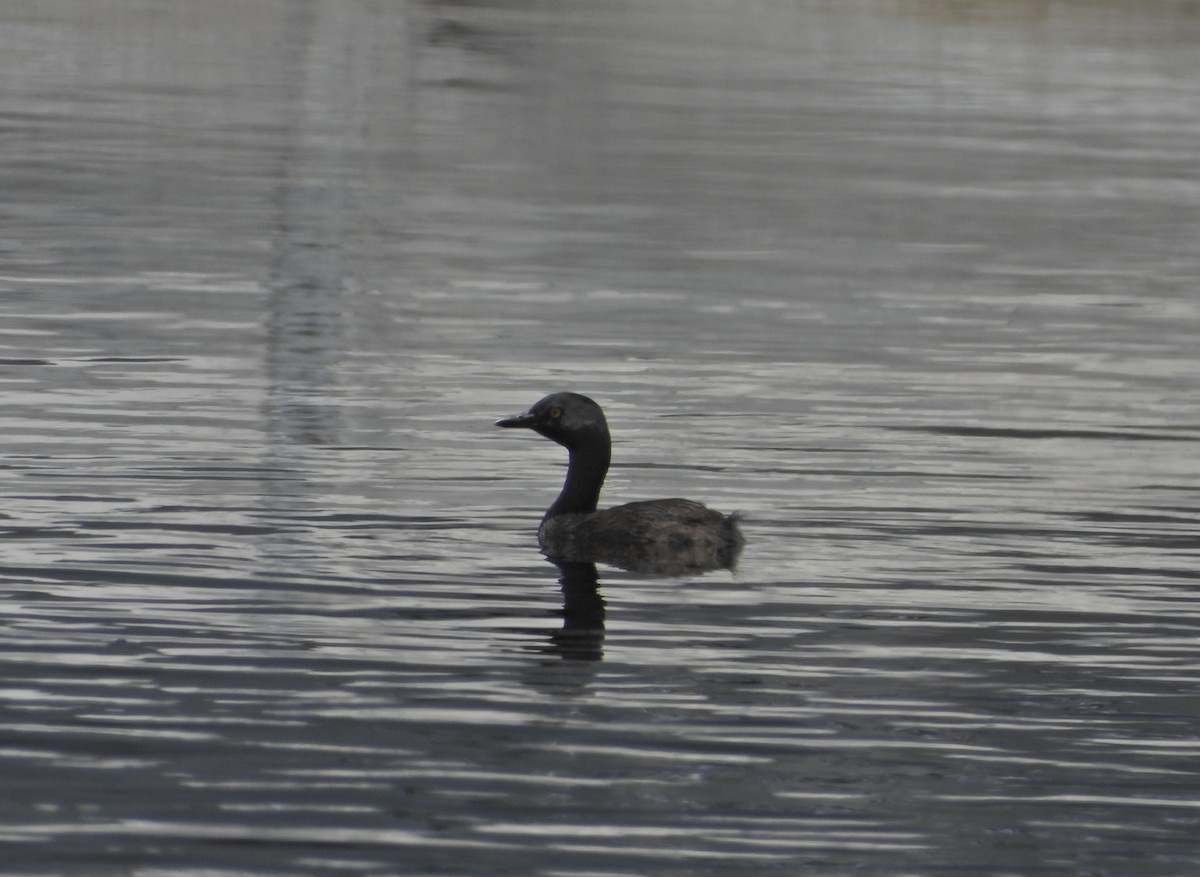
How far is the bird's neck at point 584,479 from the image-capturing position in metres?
13.0

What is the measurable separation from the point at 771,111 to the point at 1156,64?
2168cm

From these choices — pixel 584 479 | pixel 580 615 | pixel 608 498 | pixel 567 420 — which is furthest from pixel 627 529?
pixel 608 498

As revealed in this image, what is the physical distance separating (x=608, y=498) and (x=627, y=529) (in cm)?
152

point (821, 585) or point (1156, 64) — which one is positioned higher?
point (1156, 64)

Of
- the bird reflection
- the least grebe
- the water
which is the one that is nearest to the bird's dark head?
the least grebe

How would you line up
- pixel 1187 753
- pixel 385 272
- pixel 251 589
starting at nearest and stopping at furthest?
pixel 1187 753
pixel 251 589
pixel 385 272

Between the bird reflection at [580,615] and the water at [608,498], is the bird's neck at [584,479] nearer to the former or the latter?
the water at [608,498]

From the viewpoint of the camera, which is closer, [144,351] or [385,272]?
[144,351]

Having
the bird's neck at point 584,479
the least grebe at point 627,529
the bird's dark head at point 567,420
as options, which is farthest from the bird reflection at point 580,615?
the bird's dark head at point 567,420

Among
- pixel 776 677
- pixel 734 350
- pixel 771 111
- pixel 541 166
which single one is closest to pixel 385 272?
pixel 734 350

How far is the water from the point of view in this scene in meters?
8.31

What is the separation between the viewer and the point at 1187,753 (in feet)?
30.1

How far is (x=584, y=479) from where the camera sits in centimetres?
1316

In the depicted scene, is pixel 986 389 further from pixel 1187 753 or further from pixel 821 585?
pixel 1187 753
